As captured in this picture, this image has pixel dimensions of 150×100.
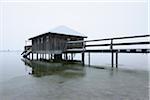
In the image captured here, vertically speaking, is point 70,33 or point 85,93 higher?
point 70,33

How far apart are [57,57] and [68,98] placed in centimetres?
1806

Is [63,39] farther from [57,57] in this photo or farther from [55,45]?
[57,57]

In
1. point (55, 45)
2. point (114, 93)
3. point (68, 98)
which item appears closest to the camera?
point (68, 98)

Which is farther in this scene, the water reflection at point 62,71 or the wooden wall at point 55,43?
the wooden wall at point 55,43

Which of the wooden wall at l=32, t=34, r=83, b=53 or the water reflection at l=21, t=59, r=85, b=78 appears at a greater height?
the wooden wall at l=32, t=34, r=83, b=53

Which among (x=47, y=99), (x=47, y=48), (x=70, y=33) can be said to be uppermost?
(x=70, y=33)

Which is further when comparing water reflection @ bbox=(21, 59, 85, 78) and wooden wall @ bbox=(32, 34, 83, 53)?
wooden wall @ bbox=(32, 34, 83, 53)

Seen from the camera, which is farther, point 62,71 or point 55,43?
point 55,43

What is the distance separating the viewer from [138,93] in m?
5.88

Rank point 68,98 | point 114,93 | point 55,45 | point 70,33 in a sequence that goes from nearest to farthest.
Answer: point 68,98
point 114,93
point 55,45
point 70,33

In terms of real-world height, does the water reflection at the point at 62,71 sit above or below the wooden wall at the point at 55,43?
below

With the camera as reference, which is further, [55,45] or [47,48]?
[47,48]

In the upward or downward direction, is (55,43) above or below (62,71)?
above

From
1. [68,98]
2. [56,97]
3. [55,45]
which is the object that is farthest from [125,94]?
[55,45]
